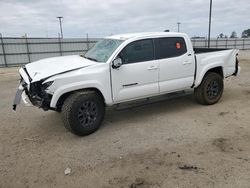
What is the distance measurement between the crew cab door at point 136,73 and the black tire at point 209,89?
1.44m

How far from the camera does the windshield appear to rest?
16.8 ft

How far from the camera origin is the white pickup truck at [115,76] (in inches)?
177

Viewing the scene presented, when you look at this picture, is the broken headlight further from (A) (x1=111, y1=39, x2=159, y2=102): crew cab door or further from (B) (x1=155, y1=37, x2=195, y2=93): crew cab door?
(B) (x1=155, y1=37, x2=195, y2=93): crew cab door

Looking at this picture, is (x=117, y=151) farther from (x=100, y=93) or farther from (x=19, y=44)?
(x=19, y=44)

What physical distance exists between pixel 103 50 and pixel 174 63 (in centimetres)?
158

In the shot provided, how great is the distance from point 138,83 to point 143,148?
1.49 m

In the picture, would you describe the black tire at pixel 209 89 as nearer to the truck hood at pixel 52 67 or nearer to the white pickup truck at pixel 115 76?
the white pickup truck at pixel 115 76

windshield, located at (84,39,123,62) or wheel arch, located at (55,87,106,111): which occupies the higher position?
windshield, located at (84,39,123,62)

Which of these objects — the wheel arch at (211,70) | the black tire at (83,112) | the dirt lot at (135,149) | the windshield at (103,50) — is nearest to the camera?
the dirt lot at (135,149)

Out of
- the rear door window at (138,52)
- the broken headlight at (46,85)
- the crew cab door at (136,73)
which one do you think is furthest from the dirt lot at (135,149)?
the rear door window at (138,52)

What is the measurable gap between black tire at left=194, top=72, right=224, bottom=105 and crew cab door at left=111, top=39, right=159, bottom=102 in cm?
144

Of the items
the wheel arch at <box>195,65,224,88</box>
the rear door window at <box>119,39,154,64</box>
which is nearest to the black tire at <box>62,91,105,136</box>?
the rear door window at <box>119,39,154,64</box>

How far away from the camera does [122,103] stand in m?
5.34

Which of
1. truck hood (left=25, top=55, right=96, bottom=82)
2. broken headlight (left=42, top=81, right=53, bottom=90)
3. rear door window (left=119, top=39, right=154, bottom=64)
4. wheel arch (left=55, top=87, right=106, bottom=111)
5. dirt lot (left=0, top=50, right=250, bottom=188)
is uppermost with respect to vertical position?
rear door window (left=119, top=39, right=154, bottom=64)
